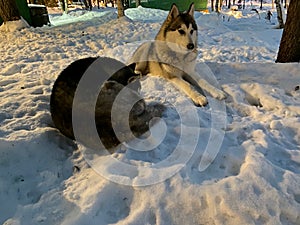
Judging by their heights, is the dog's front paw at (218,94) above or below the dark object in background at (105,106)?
below

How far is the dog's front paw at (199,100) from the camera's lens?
302 cm

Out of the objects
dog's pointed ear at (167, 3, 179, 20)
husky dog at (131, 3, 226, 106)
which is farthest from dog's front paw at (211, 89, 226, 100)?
dog's pointed ear at (167, 3, 179, 20)

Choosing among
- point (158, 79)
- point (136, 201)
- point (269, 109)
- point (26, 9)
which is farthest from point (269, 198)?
point (26, 9)

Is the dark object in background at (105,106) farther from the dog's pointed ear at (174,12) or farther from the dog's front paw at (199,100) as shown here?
the dog's pointed ear at (174,12)

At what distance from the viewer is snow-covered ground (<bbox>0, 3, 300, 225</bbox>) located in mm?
1608

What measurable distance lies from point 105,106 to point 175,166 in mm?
726

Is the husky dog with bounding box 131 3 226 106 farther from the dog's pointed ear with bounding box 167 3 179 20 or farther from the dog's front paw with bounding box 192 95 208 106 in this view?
the dog's front paw with bounding box 192 95 208 106

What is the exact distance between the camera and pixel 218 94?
324 cm

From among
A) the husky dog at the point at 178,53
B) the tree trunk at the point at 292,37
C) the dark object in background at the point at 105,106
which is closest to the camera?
the dark object in background at the point at 105,106

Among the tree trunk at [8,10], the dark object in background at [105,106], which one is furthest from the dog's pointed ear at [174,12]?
the tree trunk at [8,10]

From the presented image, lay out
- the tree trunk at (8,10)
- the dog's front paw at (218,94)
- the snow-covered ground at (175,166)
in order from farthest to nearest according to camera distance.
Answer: the tree trunk at (8,10), the dog's front paw at (218,94), the snow-covered ground at (175,166)

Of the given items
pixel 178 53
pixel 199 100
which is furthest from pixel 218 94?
A: pixel 178 53

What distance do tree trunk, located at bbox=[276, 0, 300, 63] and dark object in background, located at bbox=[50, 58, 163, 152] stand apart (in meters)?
2.91

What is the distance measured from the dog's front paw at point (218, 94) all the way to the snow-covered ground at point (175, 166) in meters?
0.10
